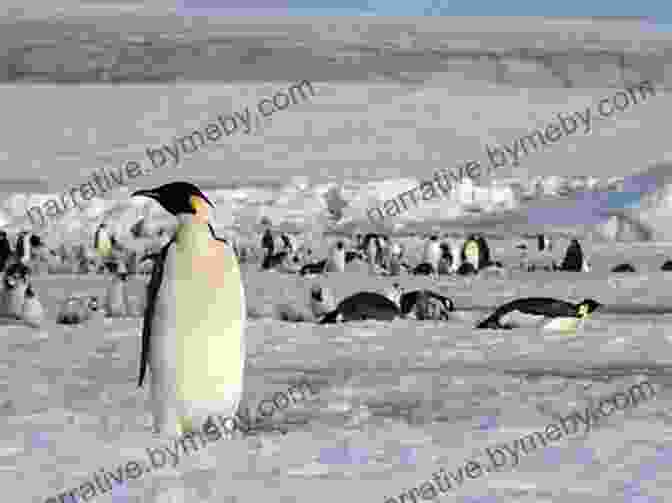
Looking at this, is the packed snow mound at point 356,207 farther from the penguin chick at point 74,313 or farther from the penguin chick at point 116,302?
the penguin chick at point 74,313

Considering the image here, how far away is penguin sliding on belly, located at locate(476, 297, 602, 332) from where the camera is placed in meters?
6.06

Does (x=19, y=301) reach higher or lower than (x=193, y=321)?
higher

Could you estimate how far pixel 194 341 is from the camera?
3.18 meters

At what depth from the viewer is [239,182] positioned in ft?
49.4

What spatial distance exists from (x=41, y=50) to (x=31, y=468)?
75.3 ft

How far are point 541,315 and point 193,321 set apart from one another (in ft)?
10.8

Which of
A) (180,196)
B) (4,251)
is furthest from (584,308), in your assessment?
(4,251)

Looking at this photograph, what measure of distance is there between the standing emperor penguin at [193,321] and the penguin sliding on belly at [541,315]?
9.89ft

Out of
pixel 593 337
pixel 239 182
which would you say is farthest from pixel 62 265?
pixel 593 337

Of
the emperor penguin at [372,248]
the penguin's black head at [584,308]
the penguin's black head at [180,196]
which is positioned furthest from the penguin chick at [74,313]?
the emperor penguin at [372,248]

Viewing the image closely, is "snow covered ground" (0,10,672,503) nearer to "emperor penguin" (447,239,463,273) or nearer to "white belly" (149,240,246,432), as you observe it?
"white belly" (149,240,246,432)

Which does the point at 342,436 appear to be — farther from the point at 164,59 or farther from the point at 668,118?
the point at 164,59

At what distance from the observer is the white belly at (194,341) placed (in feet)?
10.4

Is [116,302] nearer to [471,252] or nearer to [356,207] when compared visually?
[471,252]
